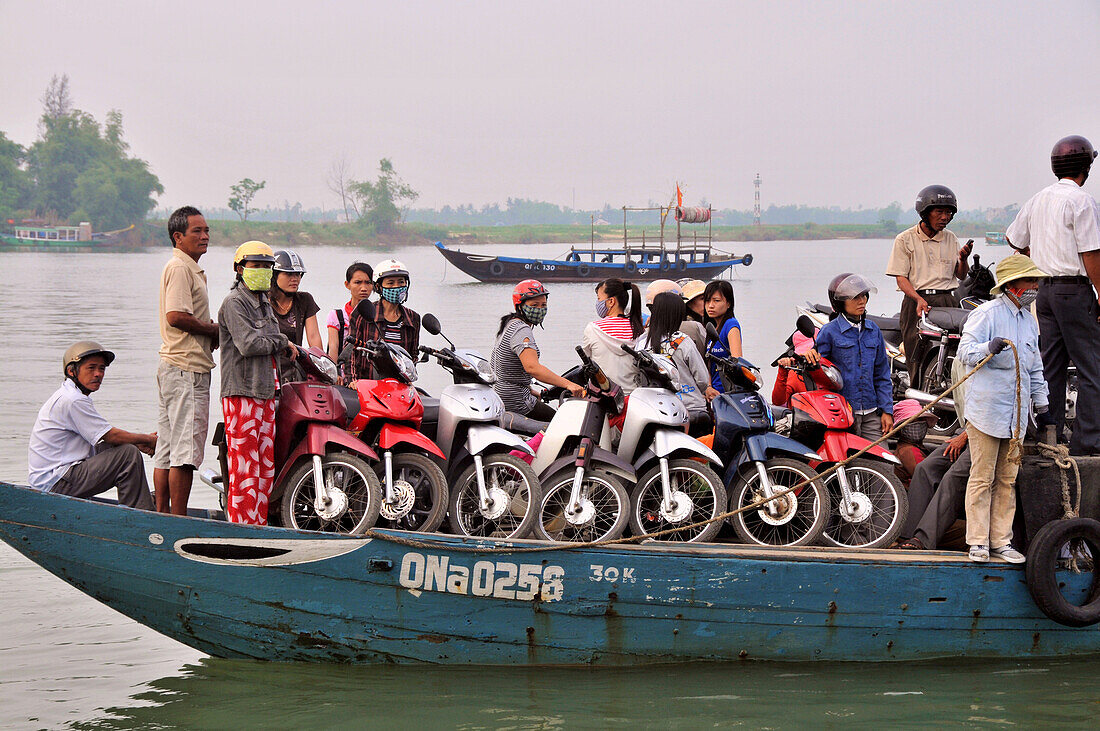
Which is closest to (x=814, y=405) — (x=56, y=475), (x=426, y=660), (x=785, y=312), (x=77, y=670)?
(x=426, y=660)

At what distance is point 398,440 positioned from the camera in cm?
523

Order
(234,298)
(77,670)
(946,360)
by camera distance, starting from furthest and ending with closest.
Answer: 1. (946,360)
2. (77,670)
3. (234,298)

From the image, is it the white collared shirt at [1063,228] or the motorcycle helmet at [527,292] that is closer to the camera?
the white collared shirt at [1063,228]

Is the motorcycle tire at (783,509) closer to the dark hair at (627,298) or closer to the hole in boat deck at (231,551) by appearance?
the dark hair at (627,298)

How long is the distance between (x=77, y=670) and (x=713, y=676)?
3720 mm

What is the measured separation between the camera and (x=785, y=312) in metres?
37.9

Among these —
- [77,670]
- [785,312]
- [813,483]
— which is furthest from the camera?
[785,312]

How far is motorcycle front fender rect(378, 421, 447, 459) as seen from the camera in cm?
523

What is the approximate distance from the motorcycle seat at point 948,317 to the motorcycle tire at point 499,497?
3.86 metres

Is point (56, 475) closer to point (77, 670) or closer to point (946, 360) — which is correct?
point (77, 670)

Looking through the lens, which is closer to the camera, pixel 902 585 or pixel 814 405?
pixel 902 585

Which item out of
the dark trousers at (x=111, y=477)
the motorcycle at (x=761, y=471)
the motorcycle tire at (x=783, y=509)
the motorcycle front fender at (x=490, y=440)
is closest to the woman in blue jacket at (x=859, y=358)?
the motorcycle at (x=761, y=471)

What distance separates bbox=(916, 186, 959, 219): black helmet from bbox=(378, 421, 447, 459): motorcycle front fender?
4.14m

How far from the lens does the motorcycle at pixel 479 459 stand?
5.29 meters
